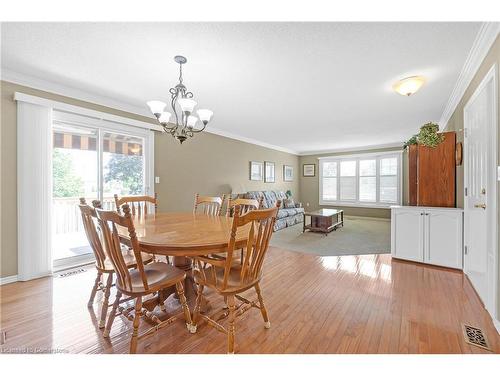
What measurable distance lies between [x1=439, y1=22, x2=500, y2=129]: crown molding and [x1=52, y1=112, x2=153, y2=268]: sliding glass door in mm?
4061

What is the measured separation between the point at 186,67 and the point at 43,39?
1165mm

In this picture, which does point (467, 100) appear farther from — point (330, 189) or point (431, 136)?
point (330, 189)

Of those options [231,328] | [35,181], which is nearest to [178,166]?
[35,181]

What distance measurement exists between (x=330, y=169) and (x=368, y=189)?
4.68ft

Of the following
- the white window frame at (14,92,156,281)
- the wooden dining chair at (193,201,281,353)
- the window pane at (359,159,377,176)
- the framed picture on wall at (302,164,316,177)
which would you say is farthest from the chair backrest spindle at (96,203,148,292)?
the framed picture on wall at (302,164,316,177)

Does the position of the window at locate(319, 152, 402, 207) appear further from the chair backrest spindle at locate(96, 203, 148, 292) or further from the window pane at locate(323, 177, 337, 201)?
the chair backrest spindle at locate(96, 203, 148, 292)

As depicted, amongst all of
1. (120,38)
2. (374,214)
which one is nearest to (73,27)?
(120,38)

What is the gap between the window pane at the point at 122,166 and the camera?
10.7 ft

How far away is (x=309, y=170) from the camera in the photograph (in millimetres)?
8359

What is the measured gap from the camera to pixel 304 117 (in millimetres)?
4035

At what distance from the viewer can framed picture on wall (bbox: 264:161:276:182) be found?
6643mm
